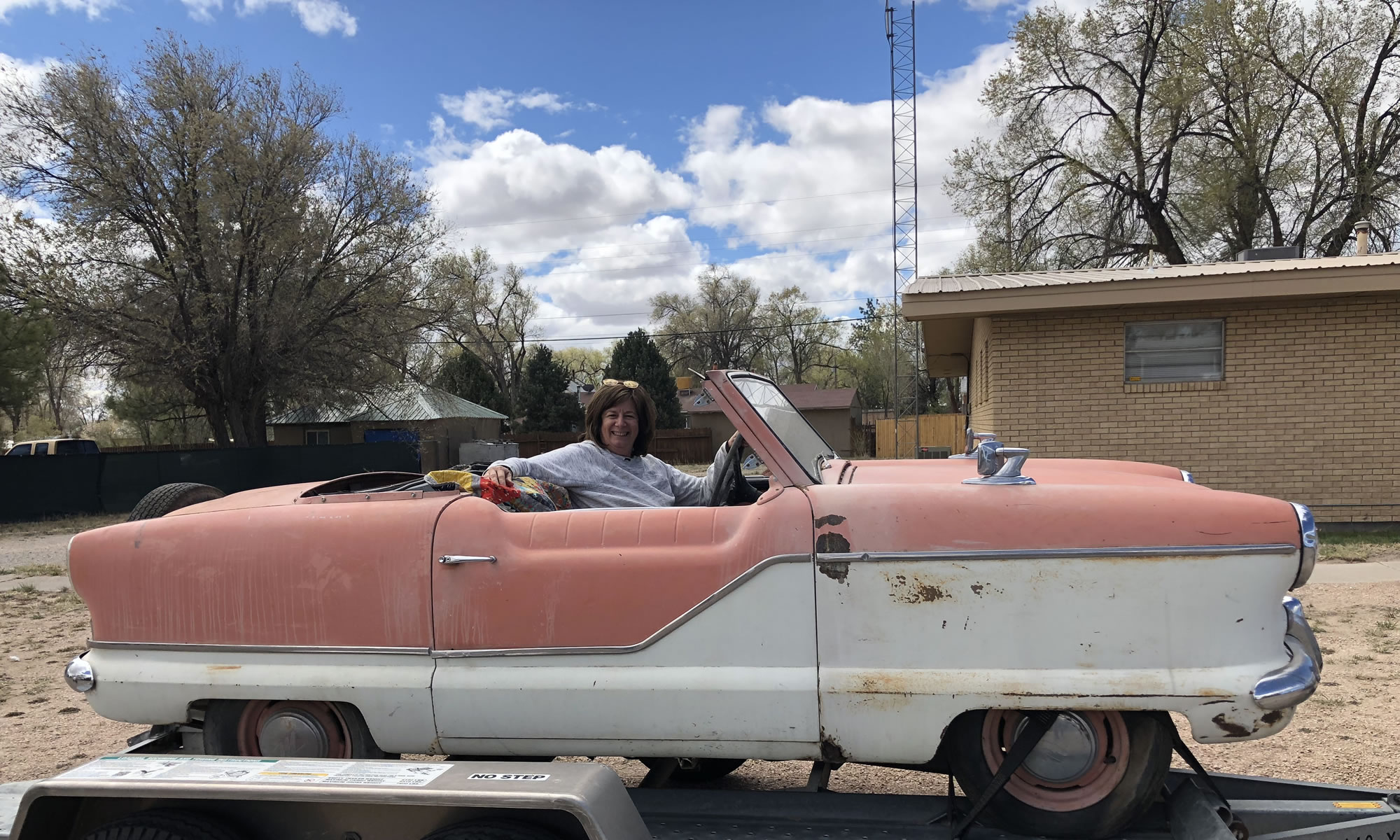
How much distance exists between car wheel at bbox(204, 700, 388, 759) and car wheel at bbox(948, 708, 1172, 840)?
1.90 m

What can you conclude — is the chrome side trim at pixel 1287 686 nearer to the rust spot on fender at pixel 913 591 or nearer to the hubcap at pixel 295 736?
the rust spot on fender at pixel 913 591

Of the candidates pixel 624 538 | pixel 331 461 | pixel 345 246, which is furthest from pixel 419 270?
pixel 624 538

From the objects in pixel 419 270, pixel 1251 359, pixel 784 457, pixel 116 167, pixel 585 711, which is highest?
pixel 116 167

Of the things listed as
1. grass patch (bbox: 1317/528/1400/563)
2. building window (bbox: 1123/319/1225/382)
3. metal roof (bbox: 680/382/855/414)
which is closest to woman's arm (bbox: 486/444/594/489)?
grass patch (bbox: 1317/528/1400/563)

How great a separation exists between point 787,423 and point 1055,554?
3.75 feet

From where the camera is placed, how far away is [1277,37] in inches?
861

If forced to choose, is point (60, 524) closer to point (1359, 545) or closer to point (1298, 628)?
point (1298, 628)

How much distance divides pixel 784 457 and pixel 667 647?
680 millimetres

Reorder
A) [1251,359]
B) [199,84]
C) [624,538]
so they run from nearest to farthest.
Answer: [624,538] → [1251,359] → [199,84]

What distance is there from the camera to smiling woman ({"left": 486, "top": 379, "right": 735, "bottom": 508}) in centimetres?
336

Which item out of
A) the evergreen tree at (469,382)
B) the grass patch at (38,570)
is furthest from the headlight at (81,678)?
the evergreen tree at (469,382)

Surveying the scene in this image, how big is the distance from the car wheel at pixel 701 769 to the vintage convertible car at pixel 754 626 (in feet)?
3.32

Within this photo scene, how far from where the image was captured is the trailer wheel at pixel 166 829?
2223 millimetres

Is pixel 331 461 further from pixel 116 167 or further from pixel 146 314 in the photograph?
pixel 116 167
